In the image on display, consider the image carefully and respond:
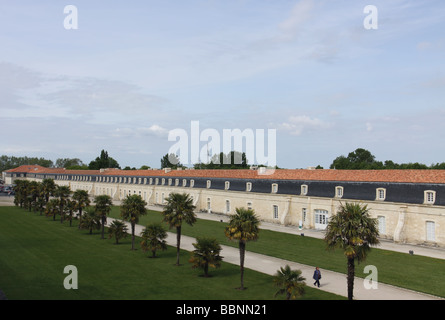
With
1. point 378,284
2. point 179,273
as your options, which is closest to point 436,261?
point 378,284

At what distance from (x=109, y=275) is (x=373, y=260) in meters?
24.0

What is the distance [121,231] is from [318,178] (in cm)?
2809

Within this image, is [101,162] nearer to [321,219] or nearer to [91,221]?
[91,221]

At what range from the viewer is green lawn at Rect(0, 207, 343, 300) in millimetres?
25266

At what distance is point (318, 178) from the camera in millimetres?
53625

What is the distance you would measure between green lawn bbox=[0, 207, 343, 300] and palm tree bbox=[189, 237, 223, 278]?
3.31 feet

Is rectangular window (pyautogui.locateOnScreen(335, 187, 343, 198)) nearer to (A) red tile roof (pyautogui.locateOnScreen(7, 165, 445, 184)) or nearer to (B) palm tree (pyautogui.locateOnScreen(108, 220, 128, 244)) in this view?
(A) red tile roof (pyautogui.locateOnScreen(7, 165, 445, 184))

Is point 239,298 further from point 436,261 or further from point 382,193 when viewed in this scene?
point 382,193

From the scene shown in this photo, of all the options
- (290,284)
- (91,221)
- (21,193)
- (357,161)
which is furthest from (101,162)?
(290,284)

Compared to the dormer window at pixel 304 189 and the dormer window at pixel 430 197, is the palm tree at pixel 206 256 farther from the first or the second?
the dormer window at pixel 304 189

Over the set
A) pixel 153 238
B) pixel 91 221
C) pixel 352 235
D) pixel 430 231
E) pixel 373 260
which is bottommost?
pixel 373 260

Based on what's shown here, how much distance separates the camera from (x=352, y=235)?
2225 cm

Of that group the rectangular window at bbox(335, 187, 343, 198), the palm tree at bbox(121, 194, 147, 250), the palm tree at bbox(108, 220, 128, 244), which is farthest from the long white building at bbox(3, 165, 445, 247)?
the palm tree at bbox(108, 220, 128, 244)
